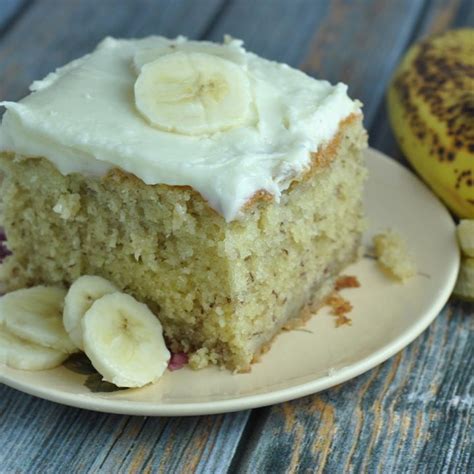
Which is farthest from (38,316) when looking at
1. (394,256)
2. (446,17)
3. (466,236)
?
(446,17)

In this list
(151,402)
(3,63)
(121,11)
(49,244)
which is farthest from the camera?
(121,11)

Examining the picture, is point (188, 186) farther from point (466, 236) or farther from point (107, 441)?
point (466, 236)

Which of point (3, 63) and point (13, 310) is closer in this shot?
point (13, 310)

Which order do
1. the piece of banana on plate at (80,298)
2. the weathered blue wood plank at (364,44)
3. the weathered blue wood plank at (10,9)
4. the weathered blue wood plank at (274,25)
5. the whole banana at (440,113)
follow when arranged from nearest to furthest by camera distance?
the piece of banana on plate at (80,298) < the whole banana at (440,113) < the weathered blue wood plank at (364,44) < the weathered blue wood plank at (274,25) < the weathered blue wood plank at (10,9)

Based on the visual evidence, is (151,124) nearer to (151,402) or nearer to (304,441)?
(151,402)

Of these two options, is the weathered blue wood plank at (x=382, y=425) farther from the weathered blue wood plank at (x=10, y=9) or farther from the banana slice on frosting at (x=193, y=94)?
the weathered blue wood plank at (x=10, y=9)

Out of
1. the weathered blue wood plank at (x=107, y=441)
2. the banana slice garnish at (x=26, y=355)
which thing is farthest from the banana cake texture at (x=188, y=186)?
the banana slice garnish at (x=26, y=355)

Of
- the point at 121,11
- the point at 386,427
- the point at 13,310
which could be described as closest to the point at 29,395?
the point at 13,310
